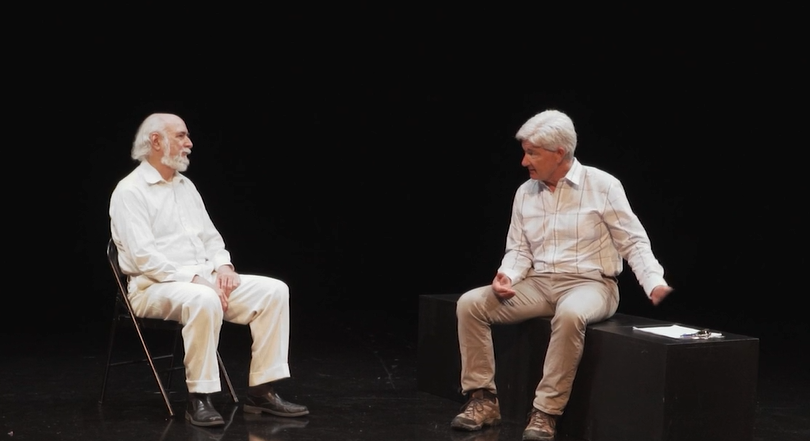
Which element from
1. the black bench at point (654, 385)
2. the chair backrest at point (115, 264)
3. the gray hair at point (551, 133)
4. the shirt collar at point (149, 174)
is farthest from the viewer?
the shirt collar at point (149, 174)

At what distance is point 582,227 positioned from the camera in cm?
399

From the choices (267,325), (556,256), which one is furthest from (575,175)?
(267,325)

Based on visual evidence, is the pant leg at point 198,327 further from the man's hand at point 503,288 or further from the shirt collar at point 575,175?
the shirt collar at point 575,175

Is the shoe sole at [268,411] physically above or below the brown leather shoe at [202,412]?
below

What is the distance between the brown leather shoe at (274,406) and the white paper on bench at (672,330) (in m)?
1.31

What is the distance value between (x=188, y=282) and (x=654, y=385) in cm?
177

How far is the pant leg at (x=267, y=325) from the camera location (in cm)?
402

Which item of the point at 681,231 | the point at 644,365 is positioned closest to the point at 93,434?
the point at 644,365

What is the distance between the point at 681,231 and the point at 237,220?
3042mm

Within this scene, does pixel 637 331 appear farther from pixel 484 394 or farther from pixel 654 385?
pixel 484 394

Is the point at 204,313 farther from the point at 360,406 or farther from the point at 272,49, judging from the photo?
the point at 272,49

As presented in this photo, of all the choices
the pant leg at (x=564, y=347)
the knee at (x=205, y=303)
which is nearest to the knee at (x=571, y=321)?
the pant leg at (x=564, y=347)

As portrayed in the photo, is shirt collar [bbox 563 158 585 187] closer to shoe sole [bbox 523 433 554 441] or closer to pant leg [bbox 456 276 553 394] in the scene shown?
pant leg [bbox 456 276 553 394]

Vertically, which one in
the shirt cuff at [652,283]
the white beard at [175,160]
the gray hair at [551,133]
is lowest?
the shirt cuff at [652,283]
